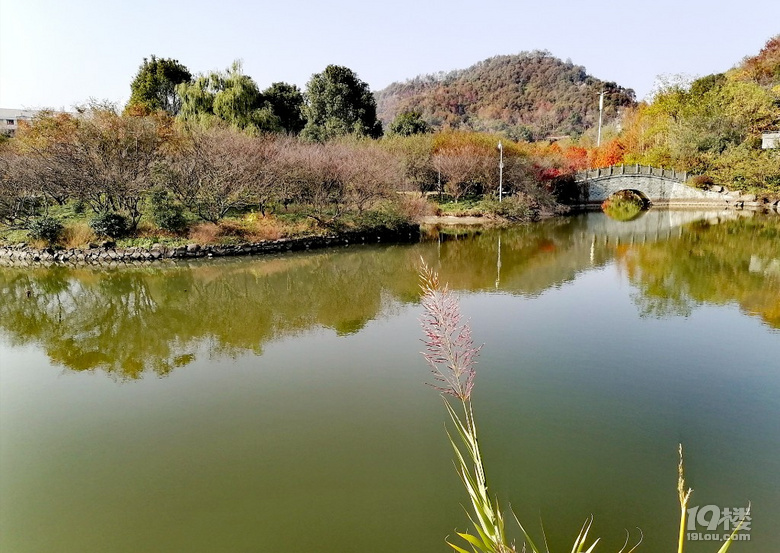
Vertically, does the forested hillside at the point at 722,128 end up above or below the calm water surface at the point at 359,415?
above

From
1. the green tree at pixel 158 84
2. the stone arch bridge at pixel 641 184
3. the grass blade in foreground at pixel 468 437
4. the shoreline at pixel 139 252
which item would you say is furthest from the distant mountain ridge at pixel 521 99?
the grass blade in foreground at pixel 468 437

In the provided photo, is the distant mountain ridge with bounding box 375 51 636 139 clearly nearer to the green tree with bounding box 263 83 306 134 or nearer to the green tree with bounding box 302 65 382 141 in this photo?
the green tree with bounding box 302 65 382 141

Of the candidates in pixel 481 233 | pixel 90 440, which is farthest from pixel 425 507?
pixel 481 233

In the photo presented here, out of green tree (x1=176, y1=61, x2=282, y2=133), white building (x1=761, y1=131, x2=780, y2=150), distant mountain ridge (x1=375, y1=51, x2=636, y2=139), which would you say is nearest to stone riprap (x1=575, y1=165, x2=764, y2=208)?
white building (x1=761, y1=131, x2=780, y2=150)

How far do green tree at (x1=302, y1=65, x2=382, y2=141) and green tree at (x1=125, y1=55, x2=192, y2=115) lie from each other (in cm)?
861

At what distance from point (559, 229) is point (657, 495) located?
21179mm

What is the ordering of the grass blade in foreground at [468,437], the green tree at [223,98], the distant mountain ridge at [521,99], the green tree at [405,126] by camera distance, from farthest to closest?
the distant mountain ridge at [521,99], the green tree at [405,126], the green tree at [223,98], the grass blade in foreground at [468,437]

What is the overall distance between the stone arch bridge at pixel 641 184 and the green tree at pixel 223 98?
22.4 m

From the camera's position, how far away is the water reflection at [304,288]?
9.73 m

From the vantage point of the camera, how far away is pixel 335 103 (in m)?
33.4

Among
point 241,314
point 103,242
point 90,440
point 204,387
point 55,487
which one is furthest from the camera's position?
point 103,242

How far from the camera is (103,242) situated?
17516 mm

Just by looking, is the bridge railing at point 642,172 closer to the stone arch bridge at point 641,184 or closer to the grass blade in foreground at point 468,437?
the stone arch bridge at point 641,184

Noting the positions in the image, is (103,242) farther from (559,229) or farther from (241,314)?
(559,229)
